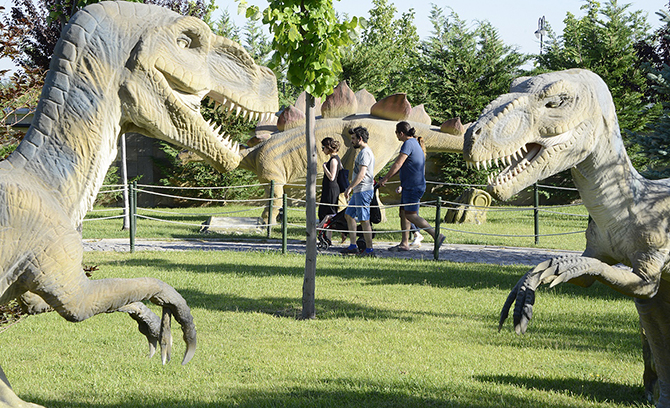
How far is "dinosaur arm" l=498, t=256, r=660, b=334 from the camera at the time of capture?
8.70 feet

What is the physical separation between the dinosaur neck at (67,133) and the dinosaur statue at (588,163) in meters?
1.57

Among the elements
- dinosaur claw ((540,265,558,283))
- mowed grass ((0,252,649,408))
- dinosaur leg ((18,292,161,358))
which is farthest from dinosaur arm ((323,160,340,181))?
dinosaur claw ((540,265,558,283))

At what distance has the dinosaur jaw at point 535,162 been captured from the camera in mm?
3092

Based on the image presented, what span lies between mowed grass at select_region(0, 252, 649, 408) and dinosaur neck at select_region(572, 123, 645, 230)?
1.29 metres

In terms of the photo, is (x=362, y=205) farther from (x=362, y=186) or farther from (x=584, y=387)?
(x=584, y=387)

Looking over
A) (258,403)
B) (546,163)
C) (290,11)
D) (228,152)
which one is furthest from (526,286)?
(290,11)

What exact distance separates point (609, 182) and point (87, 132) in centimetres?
243

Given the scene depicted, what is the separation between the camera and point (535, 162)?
10.3 ft

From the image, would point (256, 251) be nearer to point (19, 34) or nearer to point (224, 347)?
point (224, 347)

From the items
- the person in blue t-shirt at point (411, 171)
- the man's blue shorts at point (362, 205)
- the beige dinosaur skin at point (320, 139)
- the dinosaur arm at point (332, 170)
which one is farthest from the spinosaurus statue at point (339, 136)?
the man's blue shorts at point (362, 205)

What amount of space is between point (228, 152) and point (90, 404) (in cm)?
198

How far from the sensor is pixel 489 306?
6707mm

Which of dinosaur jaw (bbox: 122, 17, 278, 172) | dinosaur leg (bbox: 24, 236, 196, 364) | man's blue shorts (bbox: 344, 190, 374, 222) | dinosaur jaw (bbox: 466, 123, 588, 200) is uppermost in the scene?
dinosaur jaw (bbox: 122, 17, 278, 172)

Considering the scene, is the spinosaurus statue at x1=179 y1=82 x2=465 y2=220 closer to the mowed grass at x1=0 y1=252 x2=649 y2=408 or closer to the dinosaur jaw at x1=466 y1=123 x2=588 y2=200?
the mowed grass at x1=0 y1=252 x2=649 y2=408
